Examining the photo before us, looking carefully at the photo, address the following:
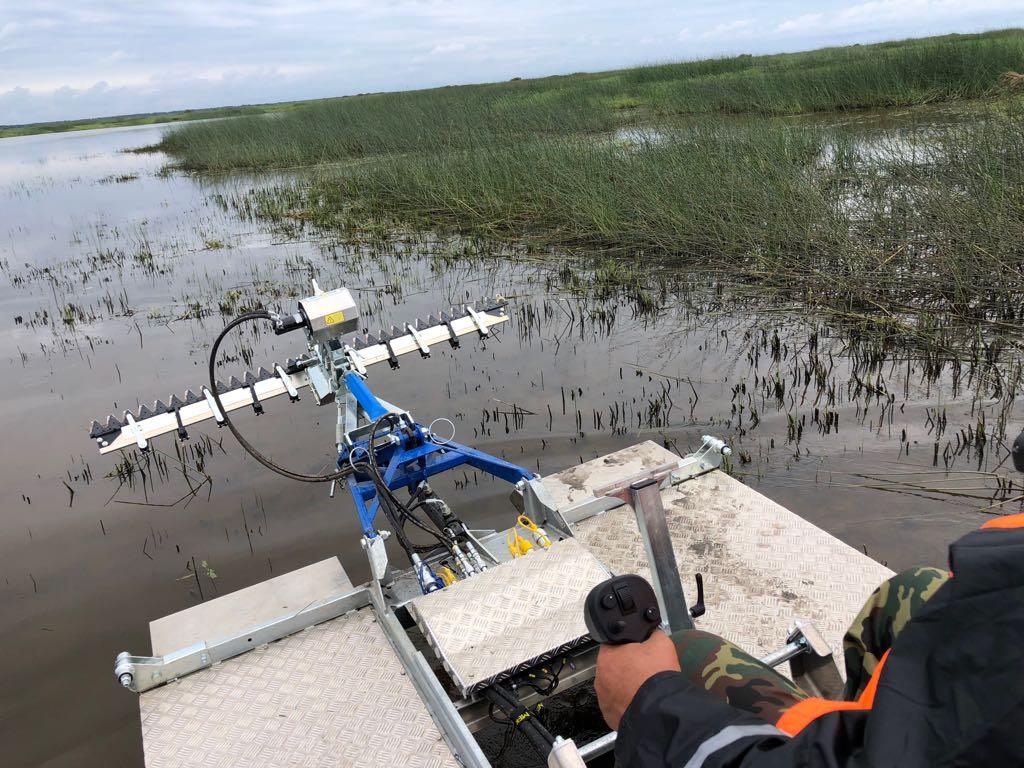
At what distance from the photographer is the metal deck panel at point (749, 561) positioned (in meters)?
2.87

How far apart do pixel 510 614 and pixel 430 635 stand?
0.30 m

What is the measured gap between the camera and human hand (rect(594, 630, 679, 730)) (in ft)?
4.86

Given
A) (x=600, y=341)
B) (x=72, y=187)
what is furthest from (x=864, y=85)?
(x=72, y=187)

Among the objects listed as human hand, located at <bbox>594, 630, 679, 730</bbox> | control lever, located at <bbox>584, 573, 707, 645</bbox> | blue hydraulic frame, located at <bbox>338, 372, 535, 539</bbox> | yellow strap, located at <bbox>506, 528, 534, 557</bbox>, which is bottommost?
yellow strap, located at <bbox>506, 528, 534, 557</bbox>

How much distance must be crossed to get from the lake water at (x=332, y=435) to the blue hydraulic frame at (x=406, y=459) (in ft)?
2.64

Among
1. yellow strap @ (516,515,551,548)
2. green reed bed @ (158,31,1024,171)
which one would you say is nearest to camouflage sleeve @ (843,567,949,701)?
yellow strap @ (516,515,551,548)

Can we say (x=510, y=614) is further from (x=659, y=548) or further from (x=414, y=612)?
(x=659, y=548)

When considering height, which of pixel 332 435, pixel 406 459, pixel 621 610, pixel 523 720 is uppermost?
pixel 621 610

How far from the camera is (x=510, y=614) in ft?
8.88

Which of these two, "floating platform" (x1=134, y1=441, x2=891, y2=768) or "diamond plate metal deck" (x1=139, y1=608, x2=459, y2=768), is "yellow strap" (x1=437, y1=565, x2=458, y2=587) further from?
"diamond plate metal deck" (x1=139, y1=608, x2=459, y2=768)

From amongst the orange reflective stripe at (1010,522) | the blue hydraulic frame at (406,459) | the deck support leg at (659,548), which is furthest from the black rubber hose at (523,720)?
the orange reflective stripe at (1010,522)

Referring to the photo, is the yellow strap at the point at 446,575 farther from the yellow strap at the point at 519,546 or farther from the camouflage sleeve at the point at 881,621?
the camouflage sleeve at the point at 881,621

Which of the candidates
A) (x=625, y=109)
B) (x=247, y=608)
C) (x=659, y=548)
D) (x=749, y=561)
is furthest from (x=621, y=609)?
(x=625, y=109)

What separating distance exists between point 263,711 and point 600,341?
15.6 ft
